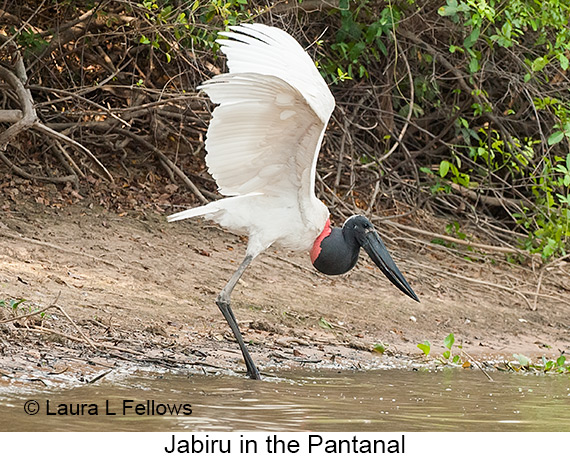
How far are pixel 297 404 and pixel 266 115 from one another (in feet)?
4.54

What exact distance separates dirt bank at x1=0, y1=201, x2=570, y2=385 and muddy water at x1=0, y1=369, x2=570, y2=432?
10.8 inches

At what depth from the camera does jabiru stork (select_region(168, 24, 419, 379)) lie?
427 centimetres

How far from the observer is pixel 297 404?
3.93m

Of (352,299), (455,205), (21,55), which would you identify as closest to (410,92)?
(455,205)

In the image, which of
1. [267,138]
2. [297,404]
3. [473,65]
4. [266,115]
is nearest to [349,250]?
[267,138]

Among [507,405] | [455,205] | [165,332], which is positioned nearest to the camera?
[507,405]

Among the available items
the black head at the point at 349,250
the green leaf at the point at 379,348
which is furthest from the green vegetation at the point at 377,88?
the green leaf at the point at 379,348

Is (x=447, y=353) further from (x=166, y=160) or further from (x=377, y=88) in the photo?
(x=377, y=88)

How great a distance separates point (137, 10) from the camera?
6309 mm

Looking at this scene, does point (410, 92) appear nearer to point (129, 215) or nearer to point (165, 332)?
point (129, 215)

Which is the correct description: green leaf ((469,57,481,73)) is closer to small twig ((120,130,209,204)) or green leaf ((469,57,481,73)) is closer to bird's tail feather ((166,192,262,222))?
small twig ((120,130,209,204))

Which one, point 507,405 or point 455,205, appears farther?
point 455,205

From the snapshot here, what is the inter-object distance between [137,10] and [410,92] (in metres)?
2.83
